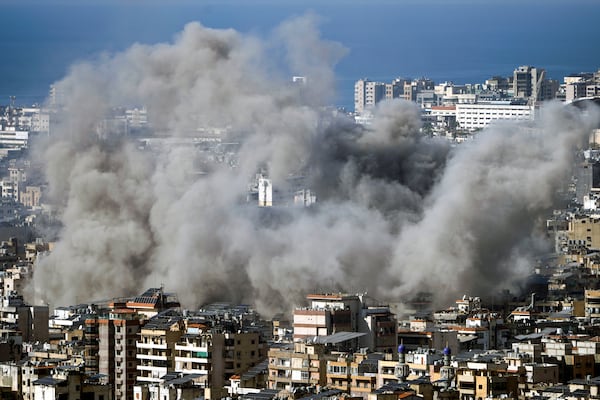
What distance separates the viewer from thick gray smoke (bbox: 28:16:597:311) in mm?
44875

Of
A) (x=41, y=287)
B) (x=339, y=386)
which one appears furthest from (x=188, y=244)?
(x=339, y=386)

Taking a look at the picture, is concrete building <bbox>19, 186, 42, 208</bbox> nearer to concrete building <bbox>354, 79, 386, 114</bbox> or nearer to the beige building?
the beige building

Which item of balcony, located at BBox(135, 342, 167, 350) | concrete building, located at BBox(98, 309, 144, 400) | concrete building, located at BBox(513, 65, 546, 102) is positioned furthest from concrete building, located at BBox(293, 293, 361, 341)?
concrete building, located at BBox(513, 65, 546, 102)

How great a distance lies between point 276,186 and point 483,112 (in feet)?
135

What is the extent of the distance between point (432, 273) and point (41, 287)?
7.97 meters

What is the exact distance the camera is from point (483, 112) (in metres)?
93.1

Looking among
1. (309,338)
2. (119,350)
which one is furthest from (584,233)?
(119,350)

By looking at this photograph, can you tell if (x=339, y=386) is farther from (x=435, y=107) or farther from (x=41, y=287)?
(x=435, y=107)

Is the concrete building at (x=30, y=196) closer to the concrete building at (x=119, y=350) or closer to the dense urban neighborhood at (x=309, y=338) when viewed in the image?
the dense urban neighborhood at (x=309, y=338)

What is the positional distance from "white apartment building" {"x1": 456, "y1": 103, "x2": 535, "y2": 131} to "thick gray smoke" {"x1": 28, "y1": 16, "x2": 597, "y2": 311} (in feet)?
114

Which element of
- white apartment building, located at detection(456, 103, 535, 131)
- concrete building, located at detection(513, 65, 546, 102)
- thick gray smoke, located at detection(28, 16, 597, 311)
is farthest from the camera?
concrete building, located at detection(513, 65, 546, 102)

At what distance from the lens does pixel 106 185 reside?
164 ft

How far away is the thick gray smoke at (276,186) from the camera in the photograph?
44.9 m

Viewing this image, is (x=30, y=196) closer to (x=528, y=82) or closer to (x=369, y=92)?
(x=369, y=92)
